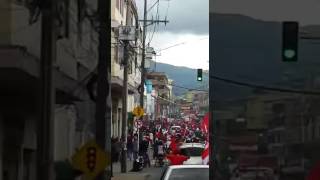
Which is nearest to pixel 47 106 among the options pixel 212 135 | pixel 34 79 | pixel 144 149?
pixel 34 79

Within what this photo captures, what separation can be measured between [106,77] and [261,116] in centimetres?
337

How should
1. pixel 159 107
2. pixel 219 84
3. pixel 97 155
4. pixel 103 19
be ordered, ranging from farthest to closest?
1. pixel 159 107
2. pixel 97 155
3. pixel 103 19
4. pixel 219 84

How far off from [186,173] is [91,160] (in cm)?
443

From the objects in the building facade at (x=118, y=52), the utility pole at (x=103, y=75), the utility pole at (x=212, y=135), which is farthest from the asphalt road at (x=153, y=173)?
the utility pole at (x=212, y=135)

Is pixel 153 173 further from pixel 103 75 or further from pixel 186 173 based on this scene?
pixel 103 75

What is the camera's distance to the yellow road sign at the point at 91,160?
28.6 feet

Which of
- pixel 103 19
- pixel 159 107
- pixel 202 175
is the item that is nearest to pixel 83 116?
pixel 103 19

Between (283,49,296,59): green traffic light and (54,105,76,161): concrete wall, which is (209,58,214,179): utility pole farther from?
(54,105,76,161): concrete wall

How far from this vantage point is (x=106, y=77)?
8750mm

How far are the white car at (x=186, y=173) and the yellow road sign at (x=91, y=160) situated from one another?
11.0ft

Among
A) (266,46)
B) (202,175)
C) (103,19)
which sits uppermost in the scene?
(103,19)

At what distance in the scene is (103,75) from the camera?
28.3 feet

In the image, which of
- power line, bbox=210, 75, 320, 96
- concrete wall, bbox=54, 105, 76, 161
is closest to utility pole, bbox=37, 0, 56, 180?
concrete wall, bbox=54, 105, 76, 161

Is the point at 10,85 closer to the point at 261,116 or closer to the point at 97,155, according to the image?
the point at 97,155
